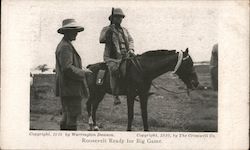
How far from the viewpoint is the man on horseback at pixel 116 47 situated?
12.5 feet

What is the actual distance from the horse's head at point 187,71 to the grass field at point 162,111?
0.14ft

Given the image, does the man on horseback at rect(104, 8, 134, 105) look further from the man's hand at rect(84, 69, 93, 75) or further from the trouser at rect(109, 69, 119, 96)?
the man's hand at rect(84, 69, 93, 75)

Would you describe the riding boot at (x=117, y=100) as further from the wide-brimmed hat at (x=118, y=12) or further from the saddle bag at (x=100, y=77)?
the wide-brimmed hat at (x=118, y=12)

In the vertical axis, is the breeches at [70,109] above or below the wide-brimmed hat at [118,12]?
below

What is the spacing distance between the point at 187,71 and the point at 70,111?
3.43 ft

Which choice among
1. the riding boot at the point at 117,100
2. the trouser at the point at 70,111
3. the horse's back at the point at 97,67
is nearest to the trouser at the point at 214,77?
the riding boot at the point at 117,100

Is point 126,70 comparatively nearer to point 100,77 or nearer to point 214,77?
point 100,77

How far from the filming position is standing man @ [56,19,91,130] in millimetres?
3787

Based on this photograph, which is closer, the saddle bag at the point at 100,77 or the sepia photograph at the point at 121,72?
the sepia photograph at the point at 121,72

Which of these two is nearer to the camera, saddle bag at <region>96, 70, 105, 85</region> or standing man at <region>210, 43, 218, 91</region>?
A: standing man at <region>210, 43, 218, 91</region>

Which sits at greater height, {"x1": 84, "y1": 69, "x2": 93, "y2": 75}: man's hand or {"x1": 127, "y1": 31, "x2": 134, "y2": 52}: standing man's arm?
{"x1": 127, "y1": 31, "x2": 134, "y2": 52}: standing man's arm

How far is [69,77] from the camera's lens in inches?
149

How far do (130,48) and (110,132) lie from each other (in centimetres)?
73

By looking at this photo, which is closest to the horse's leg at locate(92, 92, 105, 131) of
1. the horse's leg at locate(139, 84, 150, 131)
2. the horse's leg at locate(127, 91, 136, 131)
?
the horse's leg at locate(127, 91, 136, 131)
